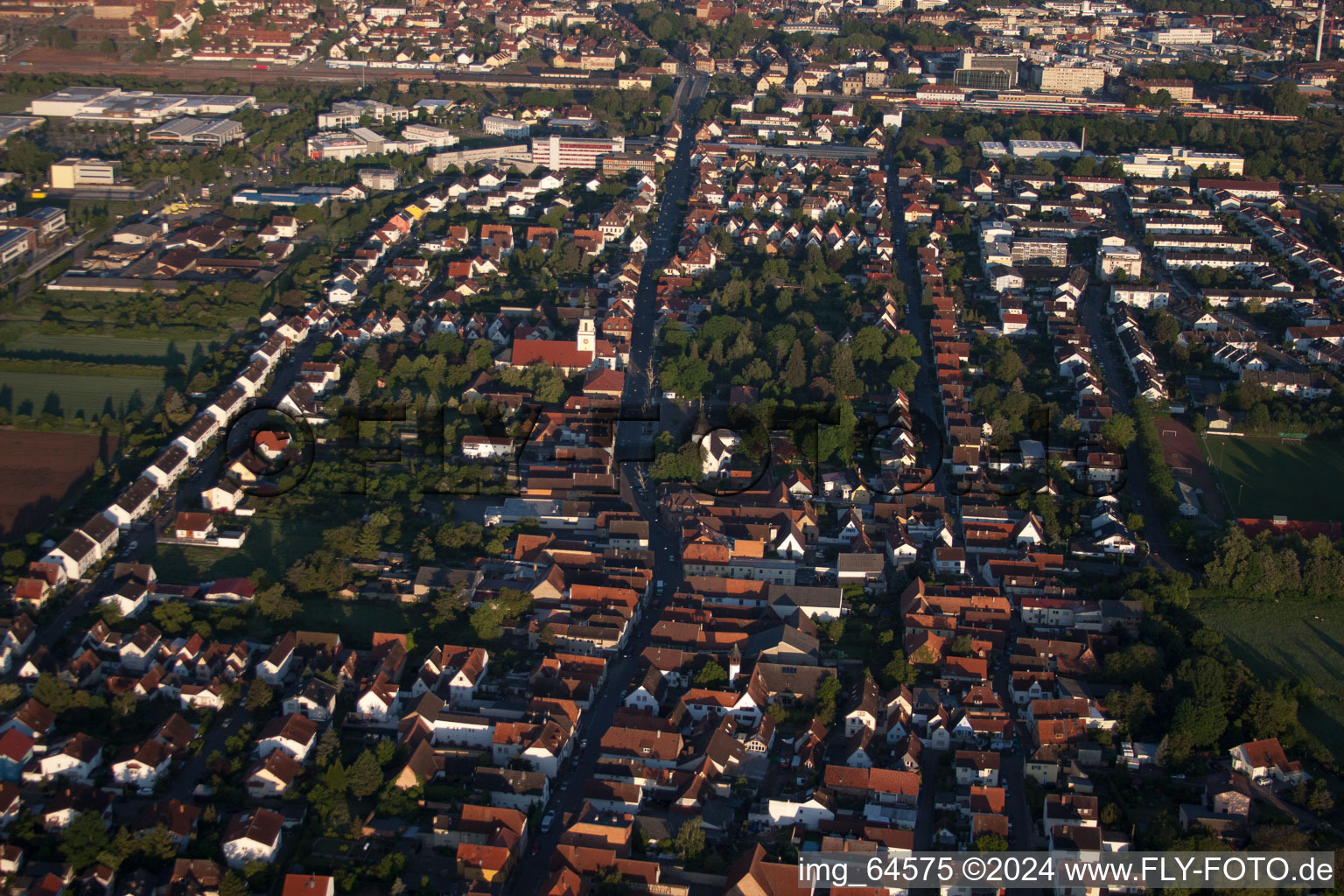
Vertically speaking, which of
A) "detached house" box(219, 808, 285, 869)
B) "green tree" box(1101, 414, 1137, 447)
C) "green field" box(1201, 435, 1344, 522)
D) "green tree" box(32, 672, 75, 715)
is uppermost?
"green tree" box(1101, 414, 1137, 447)

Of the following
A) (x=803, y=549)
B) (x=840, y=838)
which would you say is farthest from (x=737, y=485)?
(x=840, y=838)

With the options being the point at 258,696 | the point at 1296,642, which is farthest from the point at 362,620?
the point at 1296,642

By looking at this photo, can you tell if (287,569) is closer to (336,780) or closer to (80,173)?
(336,780)

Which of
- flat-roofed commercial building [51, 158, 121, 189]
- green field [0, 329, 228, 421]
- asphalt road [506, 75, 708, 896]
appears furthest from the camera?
flat-roofed commercial building [51, 158, 121, 189]

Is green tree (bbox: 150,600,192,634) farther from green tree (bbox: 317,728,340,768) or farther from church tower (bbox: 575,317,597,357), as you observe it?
church tower (bbox: 575,317,597,357)

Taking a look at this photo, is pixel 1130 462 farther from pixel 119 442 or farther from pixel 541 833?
pixel 119 442

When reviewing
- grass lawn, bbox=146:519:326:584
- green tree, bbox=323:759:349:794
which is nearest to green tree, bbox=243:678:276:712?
green tree, bbox=323:759:349:794
